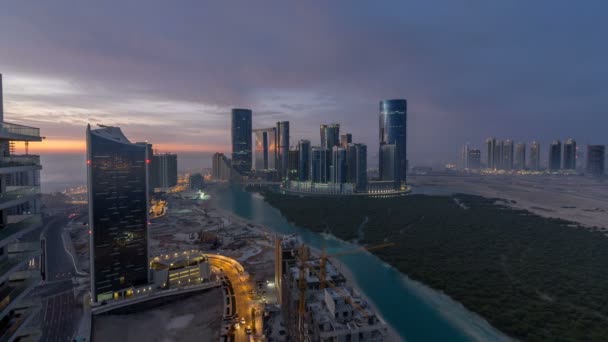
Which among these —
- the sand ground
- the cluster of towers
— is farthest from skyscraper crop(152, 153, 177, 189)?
the sand ground

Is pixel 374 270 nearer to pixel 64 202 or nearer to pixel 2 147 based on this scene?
pixel 2 147

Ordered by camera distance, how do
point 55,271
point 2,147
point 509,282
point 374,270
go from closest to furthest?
point 2,147, point 509,282, point 55,271, point 374,270

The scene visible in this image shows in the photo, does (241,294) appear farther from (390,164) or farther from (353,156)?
(390,164)

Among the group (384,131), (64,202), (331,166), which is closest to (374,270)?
(331,166)

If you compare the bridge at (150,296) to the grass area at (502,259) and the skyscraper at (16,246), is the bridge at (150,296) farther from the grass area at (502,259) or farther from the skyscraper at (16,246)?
the grass area at (502,259)

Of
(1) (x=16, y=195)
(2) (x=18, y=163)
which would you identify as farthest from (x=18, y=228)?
(2) (x=18, y=163)
